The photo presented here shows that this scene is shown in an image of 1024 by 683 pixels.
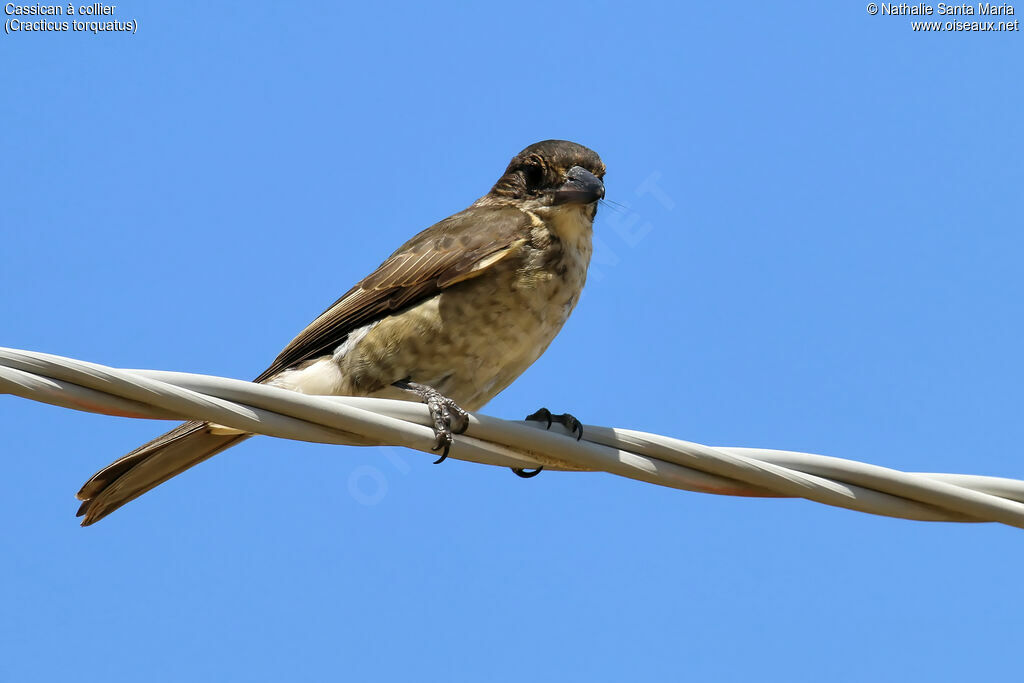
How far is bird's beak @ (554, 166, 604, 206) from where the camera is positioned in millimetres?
5527

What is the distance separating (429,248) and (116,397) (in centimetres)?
275

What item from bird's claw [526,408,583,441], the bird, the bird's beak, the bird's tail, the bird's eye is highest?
the bird's eye

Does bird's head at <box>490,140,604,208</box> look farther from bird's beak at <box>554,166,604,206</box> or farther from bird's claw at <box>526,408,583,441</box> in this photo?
bird's claw at <box>526,408,583,441</box>

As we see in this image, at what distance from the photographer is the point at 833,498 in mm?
3199

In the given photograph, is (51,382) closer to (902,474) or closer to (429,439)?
(429,439)

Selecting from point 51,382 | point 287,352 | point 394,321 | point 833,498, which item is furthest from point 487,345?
point 51,382

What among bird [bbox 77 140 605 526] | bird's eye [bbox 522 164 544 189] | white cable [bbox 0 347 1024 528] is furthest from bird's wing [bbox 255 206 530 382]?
white cable [bbox 0 347 1024 528]

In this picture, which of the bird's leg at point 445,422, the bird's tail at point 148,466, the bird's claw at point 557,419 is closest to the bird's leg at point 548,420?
the bird's claw at point 557,419

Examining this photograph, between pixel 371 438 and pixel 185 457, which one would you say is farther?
pixel 185 457

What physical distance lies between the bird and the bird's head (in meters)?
0.02

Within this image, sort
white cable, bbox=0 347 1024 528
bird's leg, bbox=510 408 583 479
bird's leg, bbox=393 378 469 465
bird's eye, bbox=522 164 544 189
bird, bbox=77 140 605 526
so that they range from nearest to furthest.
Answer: white cable, bbox=0 347 1024 528, bird's leg, bbox=393 378 469 465, bird's leg, bbox=510 408 583 479, bird, bbox=77 140 605 526, bird's eye, bbox=522 164 544 189

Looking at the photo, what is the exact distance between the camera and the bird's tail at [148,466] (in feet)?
14.6

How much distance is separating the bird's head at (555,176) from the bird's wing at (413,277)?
0.91 ft

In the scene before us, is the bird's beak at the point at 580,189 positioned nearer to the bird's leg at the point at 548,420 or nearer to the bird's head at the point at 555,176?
the bird's head at the point at 555,176
